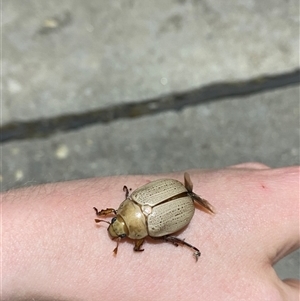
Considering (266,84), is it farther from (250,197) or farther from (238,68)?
(250,197)

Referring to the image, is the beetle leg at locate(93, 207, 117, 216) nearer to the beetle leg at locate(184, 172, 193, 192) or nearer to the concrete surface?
the beetle leg at locate(184, 172, 193, 192)

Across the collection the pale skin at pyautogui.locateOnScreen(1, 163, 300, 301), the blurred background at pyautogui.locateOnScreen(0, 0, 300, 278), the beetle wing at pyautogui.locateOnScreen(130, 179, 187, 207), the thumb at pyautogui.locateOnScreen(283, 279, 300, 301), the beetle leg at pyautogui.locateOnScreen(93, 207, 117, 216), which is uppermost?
the blurred background at pyautogui.locateOnScreen(0, 0, 300, 278)

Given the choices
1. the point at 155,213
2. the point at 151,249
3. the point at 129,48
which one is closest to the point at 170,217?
the point at 155,213

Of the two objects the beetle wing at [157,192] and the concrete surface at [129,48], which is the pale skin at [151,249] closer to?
the beetle wing at [157,192]

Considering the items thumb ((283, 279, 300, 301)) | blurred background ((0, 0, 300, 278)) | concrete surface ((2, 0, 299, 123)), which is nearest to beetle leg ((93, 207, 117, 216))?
thumb ((283, 279, 300, 301))

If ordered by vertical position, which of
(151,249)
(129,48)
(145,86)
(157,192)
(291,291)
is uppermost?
(129,48)

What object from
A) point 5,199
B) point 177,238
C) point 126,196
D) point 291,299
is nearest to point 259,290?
point 291,299

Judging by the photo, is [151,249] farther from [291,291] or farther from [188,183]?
[291,291]
